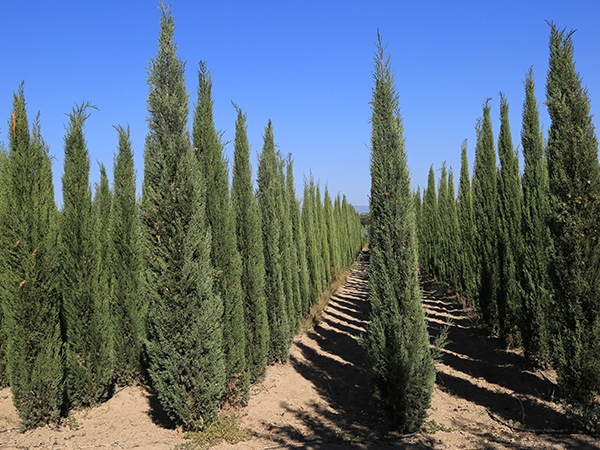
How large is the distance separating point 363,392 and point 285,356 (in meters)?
2.48

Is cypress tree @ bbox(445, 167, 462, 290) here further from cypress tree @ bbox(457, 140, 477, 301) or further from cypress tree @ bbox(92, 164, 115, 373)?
cypress tree @ bbox(92, 164, 115, 373)

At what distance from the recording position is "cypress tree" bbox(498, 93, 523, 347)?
9438 mm

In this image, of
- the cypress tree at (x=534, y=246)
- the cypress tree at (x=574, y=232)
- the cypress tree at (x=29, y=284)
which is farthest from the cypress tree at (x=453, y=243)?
the cypress tree at (x=29, y=284)

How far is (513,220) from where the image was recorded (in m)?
A: 9.78

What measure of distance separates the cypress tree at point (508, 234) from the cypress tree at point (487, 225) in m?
0.27

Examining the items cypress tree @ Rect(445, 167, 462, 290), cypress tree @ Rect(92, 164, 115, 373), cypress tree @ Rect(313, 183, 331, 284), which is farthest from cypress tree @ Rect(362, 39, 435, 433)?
A: cypress tree @ Rect(313, 183, 331, 284)

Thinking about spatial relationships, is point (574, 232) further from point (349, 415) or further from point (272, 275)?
point (272, 275)

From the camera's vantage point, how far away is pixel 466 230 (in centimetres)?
1446

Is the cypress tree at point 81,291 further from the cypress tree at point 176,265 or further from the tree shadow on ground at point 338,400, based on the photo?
the tree shadow on ground at point 338,400

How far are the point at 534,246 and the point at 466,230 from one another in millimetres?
6167

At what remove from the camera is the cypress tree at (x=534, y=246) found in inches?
316

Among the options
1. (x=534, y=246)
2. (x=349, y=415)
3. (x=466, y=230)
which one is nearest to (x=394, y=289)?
(x=349, y=415)

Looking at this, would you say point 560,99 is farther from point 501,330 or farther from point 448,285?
point 448,285

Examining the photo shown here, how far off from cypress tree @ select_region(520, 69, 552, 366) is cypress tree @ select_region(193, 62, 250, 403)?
5.10 meters
